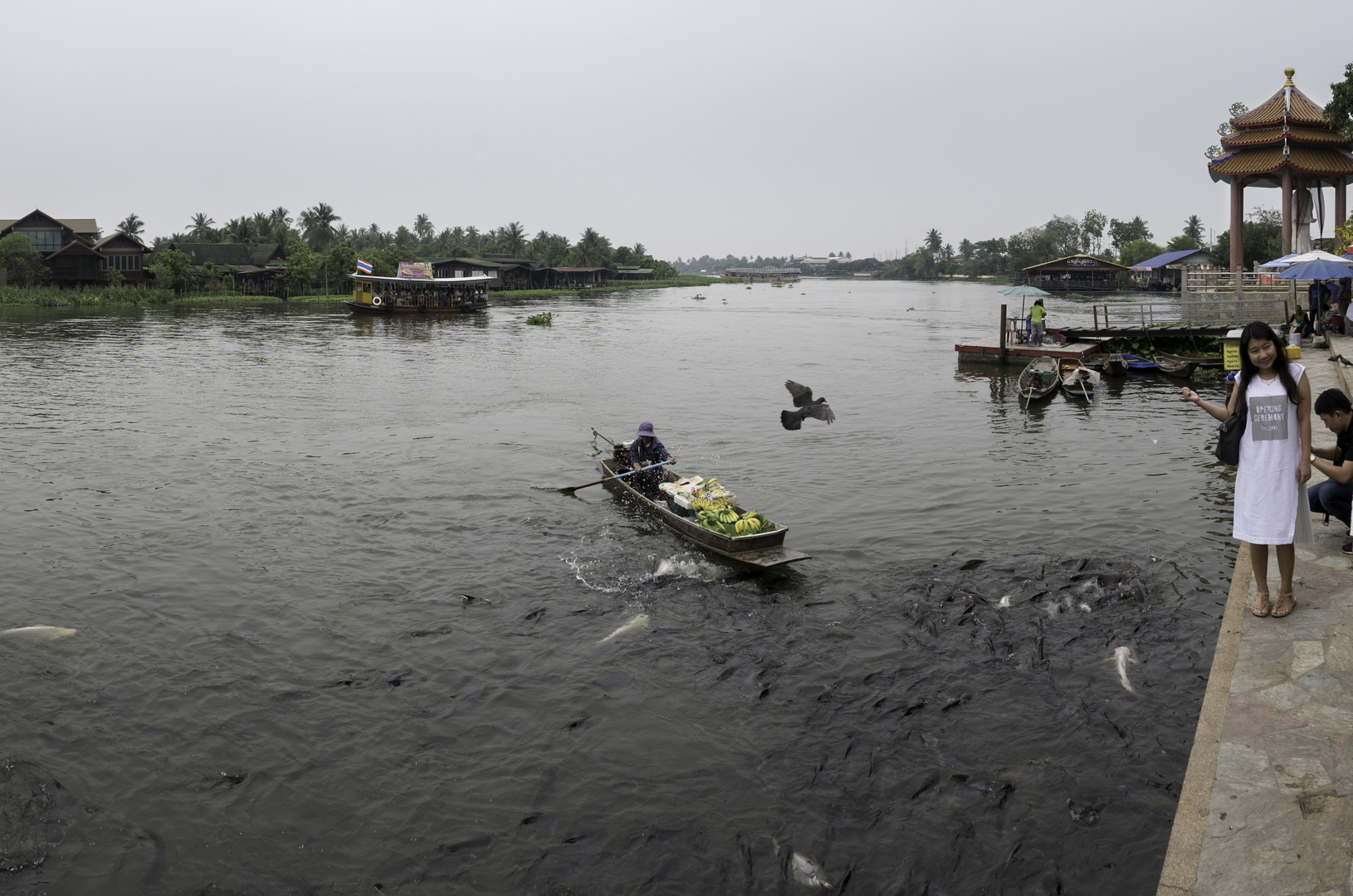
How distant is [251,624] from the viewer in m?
11.9

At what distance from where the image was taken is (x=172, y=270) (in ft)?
259

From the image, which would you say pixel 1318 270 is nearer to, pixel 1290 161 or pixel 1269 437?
pixel 1290 161

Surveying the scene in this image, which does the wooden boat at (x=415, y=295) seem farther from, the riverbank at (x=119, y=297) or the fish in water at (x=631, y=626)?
the fish in water at (x=631, y=626)

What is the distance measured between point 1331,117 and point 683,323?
42514mm

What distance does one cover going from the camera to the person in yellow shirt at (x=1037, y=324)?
3875 cm

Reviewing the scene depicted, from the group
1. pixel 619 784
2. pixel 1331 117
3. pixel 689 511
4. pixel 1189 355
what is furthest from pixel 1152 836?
pixel 1331 117

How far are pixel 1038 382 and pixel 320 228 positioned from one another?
331 ft

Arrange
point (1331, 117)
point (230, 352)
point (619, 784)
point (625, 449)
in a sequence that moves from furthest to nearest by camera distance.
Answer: point (230, 352) → point (1331, 117) → point (625, 449) → point (619, 784)

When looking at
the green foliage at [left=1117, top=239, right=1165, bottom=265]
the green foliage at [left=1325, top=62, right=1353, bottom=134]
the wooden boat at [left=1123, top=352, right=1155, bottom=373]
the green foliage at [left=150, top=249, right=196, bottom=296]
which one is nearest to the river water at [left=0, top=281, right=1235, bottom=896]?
the wooden boat at [left=1123, top=352, right=1155, bottom=373]

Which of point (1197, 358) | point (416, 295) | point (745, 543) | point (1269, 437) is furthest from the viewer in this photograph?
point (416, 295)

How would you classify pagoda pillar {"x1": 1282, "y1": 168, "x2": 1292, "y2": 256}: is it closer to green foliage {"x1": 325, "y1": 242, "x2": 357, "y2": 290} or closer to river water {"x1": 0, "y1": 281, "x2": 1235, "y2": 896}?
river water {"x1": 0, "y1": 281, "x2": 1235, "y2": 896}

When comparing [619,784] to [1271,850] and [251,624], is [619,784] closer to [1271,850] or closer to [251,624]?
[1271,850]

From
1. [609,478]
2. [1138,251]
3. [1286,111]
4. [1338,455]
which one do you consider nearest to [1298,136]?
[1286,111]

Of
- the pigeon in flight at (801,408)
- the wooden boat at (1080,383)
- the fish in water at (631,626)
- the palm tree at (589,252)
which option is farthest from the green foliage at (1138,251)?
the fish in water at (631,626)
